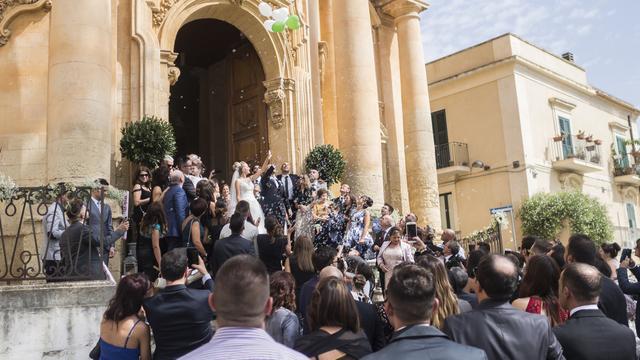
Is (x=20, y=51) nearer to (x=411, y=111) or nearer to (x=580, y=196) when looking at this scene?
(x=411, y=111)

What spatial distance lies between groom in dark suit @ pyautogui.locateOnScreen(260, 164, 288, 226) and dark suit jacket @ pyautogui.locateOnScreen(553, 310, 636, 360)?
25.9ft

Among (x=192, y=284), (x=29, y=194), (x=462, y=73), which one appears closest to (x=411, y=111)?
(x=462, y=73)

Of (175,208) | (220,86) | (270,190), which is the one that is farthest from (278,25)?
(175,208)

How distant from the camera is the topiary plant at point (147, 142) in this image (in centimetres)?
1098

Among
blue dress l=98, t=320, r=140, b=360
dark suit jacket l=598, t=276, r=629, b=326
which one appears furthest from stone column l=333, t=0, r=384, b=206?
blue dress l=98, t=320, r=140, b=360

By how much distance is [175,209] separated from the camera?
8.53 meters

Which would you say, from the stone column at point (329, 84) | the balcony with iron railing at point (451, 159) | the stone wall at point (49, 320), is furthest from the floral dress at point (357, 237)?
the balcony with iron railing at point (451, 159)

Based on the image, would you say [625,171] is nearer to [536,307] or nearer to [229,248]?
[229,248]

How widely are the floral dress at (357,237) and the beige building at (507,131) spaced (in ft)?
53.2

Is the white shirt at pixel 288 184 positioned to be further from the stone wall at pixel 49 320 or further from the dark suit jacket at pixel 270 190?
the stone wall at pixel 49 320

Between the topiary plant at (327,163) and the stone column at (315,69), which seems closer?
the topiary plant at (327,163)

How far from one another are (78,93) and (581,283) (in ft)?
29.2

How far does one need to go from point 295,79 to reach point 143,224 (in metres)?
8.33

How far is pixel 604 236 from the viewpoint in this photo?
26.5m
